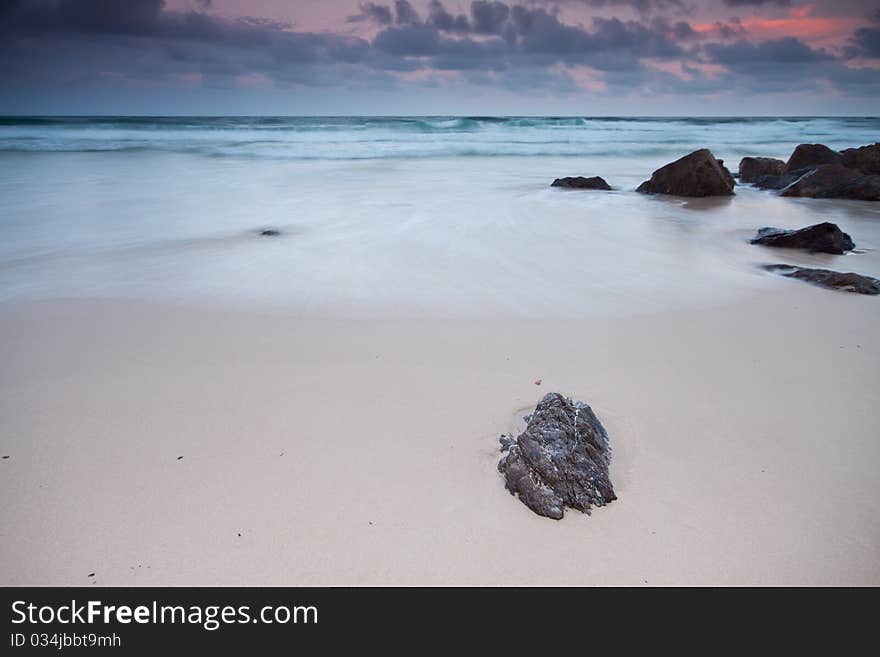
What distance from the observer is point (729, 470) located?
233 centimetres

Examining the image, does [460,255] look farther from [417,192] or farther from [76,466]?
[417,192]

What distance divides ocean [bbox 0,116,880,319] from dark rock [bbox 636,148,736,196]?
604 mm

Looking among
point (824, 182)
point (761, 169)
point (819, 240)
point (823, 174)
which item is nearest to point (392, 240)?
point (819, 240)

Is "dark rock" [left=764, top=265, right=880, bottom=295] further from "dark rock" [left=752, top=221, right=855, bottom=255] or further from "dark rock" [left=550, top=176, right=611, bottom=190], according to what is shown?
"dark rock" [left=550, top=176, right=611, bottom=190]

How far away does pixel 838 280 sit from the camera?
15.7 ft

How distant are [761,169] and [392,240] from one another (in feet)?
36.8

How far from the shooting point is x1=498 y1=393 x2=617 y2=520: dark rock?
2082 millimetres

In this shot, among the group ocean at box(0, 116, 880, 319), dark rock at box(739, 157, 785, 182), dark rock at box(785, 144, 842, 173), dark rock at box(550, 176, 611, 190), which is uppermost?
dark rock at box(785, 144, 842, 173)

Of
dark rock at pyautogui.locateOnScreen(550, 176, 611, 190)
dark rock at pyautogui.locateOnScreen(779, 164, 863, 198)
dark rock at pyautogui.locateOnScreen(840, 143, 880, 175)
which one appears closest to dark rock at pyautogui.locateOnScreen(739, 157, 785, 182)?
dark rock at pyautogui.locateOnScreen(840, 143, 880, 175)

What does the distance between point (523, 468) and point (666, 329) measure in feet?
7.32

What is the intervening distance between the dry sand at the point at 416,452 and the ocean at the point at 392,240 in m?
0.81

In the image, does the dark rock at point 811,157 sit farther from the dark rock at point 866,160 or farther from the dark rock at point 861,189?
the dark rock at point 861,189
